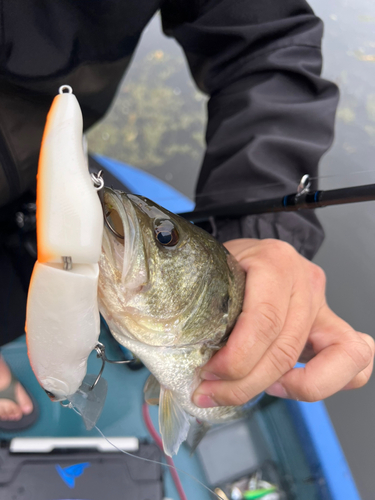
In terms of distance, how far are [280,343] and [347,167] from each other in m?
0.70

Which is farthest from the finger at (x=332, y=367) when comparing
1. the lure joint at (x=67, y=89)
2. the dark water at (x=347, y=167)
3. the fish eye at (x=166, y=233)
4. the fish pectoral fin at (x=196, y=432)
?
the lure joint at (x=67, y=89)

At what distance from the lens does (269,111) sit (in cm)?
105

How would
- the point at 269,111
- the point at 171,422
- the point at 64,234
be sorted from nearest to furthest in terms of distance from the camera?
the point at 64,234 < the point at 171,422 < the point at 269,111

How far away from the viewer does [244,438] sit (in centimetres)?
107

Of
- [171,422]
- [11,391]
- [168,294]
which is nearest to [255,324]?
[168,294]

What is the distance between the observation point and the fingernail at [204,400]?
30.2 inches

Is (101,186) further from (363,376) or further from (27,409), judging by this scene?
(363,376)

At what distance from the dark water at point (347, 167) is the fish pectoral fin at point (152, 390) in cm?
56

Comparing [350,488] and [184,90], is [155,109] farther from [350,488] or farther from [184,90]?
[350,488]

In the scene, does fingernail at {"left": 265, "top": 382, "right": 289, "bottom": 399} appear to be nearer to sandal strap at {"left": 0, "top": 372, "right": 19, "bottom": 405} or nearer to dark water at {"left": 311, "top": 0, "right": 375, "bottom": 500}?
dark water at {"left": 311, "top": 0, "right": 375, "bottom": 500}

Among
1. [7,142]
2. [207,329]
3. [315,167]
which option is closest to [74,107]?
[207,329]

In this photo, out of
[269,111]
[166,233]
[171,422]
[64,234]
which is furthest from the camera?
[269,111]

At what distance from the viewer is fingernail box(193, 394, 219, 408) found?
0.77m

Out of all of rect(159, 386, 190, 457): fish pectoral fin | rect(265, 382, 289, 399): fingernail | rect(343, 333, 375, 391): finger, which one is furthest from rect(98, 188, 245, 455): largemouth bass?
rect(343, 333, 375, 391): finger
